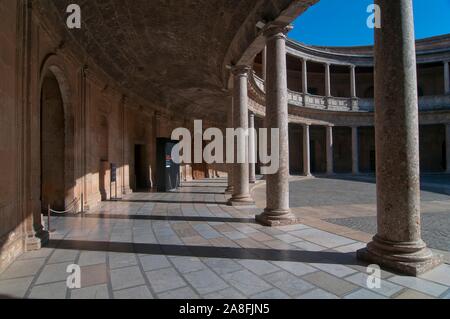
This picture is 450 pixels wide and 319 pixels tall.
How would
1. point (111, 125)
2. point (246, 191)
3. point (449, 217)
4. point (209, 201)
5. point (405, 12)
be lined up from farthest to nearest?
1. point (111, 125)
2. point (209, 201)
3. point (246, 191)
4. point (449, 217)
5. point (405, 12)

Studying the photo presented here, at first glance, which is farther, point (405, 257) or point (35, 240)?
point (35, 240)

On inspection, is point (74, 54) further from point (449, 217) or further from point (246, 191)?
point (449, 217)

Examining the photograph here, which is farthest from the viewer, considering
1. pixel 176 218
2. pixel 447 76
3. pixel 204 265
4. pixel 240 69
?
pixel 447 76

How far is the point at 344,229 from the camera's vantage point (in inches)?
250

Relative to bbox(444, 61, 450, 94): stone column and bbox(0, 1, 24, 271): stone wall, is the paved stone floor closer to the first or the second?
bbox(0, 1, 24, 271): stone wall

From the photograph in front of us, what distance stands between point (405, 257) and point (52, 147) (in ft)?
32.3

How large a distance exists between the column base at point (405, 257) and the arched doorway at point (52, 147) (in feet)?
29.3

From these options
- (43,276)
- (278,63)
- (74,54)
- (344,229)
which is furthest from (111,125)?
(344,229)

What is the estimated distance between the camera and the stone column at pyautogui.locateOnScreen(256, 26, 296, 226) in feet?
22.5

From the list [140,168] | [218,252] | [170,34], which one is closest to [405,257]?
[218,252]

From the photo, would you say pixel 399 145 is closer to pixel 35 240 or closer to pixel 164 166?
pixel 35 240

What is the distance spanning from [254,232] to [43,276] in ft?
13.2

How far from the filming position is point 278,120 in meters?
6.90

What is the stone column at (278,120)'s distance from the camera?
685cm
